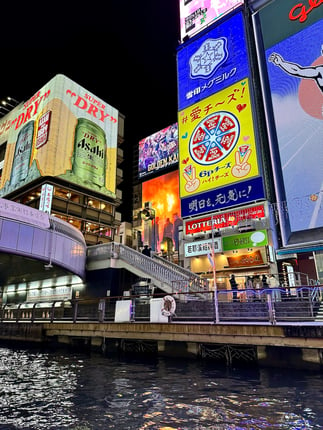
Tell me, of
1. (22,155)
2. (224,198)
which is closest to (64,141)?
(22,155)

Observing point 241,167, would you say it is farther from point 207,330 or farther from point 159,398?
point 159,398

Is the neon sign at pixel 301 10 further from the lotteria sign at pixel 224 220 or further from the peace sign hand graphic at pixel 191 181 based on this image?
the lotteria sign at pixel 224 220

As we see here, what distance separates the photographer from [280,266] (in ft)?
84.8

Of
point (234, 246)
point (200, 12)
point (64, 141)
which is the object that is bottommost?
point (234, 246)

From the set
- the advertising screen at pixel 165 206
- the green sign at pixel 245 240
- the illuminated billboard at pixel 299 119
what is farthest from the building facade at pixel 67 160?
the illuminated billboard at pixel 299 119

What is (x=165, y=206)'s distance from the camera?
55.7 metres

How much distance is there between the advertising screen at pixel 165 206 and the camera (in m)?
53.4

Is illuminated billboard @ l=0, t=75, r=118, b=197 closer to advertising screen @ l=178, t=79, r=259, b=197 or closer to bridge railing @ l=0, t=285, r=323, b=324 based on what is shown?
advertising screen @ l=178, t=79, r=259, b=197

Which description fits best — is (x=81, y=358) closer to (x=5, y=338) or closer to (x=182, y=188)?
(x=5, y=338)

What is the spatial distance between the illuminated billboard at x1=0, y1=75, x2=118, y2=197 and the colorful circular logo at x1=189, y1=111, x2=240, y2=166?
22284 mm

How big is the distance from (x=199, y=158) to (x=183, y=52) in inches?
637

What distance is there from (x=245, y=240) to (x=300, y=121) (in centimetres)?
1117

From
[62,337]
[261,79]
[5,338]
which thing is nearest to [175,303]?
[62,337]

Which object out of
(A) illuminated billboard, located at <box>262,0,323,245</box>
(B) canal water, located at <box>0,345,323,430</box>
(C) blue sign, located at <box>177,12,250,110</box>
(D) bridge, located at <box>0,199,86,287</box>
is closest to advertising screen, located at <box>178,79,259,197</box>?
(C) blue sign, located at <box>177,12,250,110</box>
